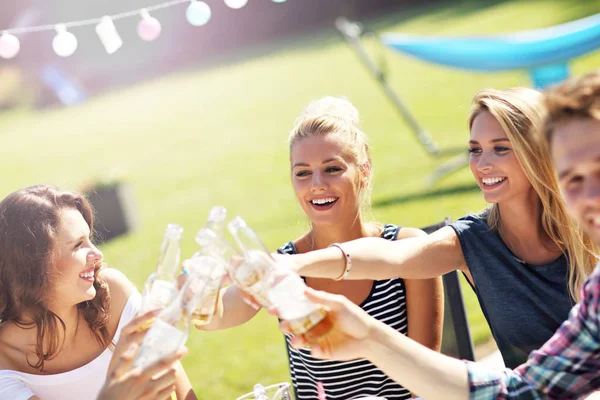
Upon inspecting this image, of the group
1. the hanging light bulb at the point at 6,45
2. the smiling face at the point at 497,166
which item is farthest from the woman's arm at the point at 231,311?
the hanging light bulb at the point at 6,45

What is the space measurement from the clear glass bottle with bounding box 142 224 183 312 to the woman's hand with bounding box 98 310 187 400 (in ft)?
0.18

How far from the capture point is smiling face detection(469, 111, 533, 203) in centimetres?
225

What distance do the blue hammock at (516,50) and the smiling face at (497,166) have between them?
4857 millimetres

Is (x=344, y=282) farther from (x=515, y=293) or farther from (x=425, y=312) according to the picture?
(x=515, y=293)

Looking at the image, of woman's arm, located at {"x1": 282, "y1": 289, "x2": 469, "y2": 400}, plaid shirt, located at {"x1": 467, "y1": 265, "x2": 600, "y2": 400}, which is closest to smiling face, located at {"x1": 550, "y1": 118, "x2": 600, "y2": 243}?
plaid shirt, located at {"x1": 467, "y1": 265, "x2": 600, "y2": 400}

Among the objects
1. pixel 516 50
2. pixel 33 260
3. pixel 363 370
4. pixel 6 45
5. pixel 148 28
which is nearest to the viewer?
pixel 33 260

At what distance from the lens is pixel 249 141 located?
1162 centimetres

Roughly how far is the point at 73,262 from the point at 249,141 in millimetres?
9499

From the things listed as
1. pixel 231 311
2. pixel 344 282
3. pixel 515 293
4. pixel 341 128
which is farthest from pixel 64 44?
pixel 515 293

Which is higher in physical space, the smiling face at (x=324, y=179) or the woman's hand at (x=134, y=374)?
the smiling face at (x=324, y=179)

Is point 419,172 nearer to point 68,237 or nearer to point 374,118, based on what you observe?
point 374,118

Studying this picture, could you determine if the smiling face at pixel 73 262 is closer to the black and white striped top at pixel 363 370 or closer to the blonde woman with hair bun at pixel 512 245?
the black and white striped top at pixel 363 370

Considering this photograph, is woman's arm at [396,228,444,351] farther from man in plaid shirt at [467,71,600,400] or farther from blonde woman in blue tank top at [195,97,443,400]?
man in plaid shirt at [467,71,600,400]

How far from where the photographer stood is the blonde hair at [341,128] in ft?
8.27
